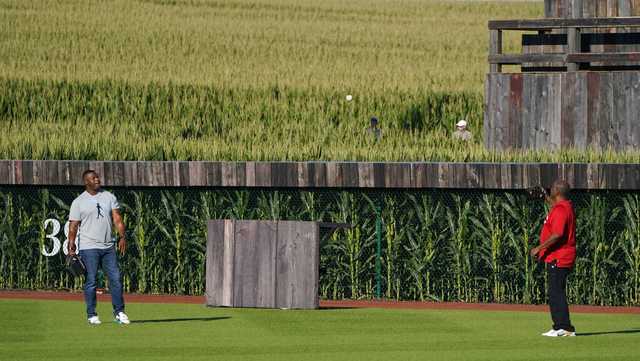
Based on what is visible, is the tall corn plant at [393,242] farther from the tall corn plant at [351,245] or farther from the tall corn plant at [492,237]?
the tall corn plant at [492,237]

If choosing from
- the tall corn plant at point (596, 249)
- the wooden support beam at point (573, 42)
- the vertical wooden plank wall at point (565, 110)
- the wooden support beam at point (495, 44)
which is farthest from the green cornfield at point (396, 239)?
the wooden support beam at point (495, 44)

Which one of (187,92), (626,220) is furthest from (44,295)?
(187,92)

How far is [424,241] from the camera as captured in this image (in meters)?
19.4

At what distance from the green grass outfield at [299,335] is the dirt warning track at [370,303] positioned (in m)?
0.58

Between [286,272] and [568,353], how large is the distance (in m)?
4.88

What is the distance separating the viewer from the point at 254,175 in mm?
19297

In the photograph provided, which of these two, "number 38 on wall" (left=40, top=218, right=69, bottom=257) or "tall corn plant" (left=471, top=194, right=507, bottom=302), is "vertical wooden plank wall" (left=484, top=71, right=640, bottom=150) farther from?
"number 38 on wall" (left=40, top=218, right=69, bottom=257)

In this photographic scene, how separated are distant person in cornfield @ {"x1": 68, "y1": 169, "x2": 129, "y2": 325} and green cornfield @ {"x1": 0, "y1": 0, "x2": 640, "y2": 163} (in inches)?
194

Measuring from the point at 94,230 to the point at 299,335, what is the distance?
2.37 m

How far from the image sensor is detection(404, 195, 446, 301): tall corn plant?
19.3 m

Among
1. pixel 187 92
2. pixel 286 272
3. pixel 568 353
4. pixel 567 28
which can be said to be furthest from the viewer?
pixel 187 92

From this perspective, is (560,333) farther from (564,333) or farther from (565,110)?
(565,110)

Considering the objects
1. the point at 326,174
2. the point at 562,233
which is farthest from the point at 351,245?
the point at 562,233

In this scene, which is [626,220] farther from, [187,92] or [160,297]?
[187,92]
